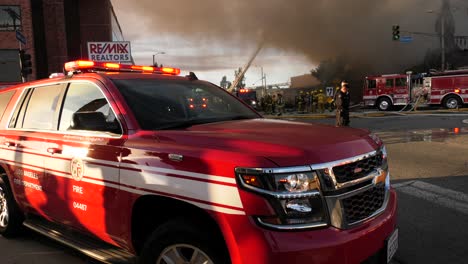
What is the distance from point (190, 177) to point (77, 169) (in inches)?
49.5

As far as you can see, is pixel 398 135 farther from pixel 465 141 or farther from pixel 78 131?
pixel 78 131

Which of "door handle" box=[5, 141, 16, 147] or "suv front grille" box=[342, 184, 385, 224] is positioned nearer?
"suv front grille" box=[342, 184, 385, 224]

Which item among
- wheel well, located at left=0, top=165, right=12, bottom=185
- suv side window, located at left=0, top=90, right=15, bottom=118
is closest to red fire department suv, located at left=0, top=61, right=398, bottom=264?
wheel well, located at left=0, top=165, right=12, bottom=185

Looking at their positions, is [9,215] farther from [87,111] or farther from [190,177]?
[190,177]

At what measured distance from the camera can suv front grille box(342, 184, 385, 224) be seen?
235cm

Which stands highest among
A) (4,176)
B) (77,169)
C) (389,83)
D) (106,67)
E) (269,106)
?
(389,83)

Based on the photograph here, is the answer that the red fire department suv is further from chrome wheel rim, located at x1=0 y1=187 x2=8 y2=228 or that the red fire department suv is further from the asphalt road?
Result: chrome wheel rim, located at x1=0 y1=187 x2=8 y2=228

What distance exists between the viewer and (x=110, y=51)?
1638cm

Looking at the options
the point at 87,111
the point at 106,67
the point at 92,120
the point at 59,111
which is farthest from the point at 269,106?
the point at 92,120

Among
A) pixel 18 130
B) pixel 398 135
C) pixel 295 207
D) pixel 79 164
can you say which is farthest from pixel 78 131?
pixel 398 135

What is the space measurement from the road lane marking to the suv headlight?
134 inches

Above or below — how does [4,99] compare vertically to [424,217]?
above

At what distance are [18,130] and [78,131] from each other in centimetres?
135

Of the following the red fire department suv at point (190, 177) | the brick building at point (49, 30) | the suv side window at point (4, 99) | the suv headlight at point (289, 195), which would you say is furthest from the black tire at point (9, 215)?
the brick building at point (49, 30)
